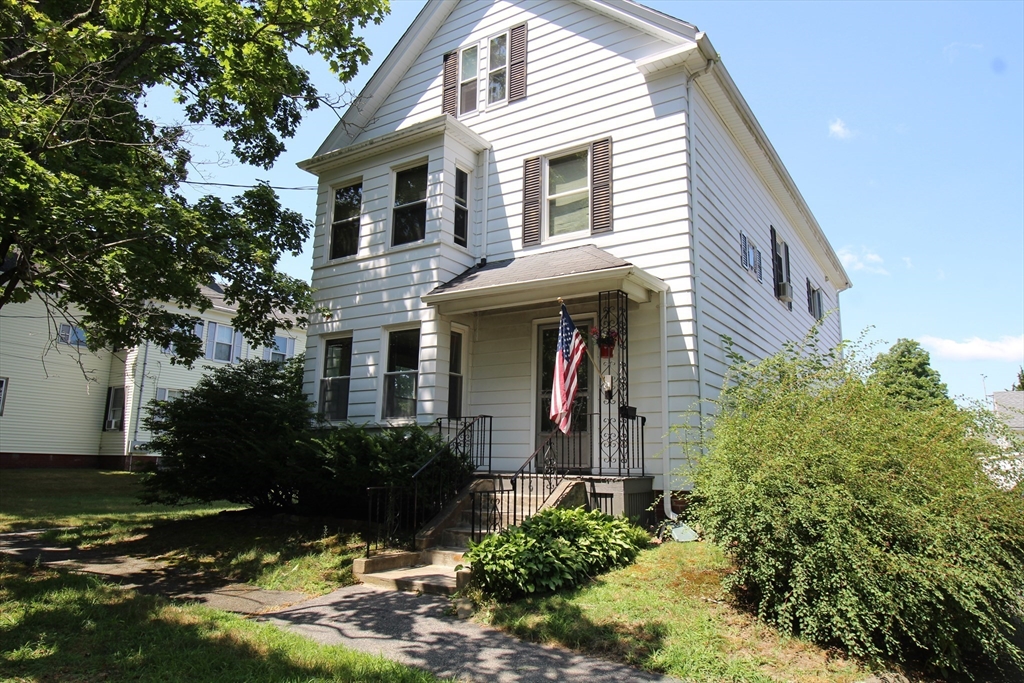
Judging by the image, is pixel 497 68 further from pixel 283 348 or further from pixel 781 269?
pixel 283 348

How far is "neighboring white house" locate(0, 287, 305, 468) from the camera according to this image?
2492 centimetres

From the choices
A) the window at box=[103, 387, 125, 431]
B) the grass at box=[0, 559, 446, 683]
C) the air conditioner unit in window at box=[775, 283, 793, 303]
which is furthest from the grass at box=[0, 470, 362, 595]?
the window at box=[103, 387, 125, 431]

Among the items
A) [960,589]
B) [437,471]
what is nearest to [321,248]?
[437,471]

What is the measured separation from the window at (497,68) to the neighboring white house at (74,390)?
15516mm

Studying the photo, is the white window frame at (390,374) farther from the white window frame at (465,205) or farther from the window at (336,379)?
the white window frame at (465,205)

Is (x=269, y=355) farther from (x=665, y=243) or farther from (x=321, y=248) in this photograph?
(x=665, y=243)

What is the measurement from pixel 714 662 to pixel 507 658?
60.5 inches

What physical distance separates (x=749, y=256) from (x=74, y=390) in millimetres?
26238

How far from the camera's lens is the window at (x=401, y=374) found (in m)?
11.6

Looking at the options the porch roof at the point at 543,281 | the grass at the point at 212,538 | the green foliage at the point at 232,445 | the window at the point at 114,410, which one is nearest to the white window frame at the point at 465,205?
the porch roof at the point at 543,281

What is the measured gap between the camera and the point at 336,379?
41.9ft

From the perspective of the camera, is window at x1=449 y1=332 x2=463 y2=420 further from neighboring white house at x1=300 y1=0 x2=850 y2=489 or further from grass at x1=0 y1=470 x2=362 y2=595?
grass at x1=0 y1=470 x2=362 y2=595

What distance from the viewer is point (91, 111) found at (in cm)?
839

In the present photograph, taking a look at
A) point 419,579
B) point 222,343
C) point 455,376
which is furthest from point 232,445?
point 222,343
